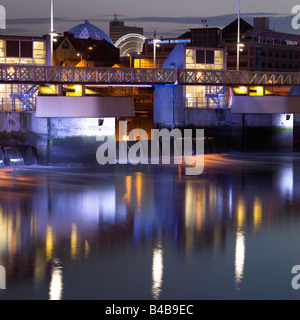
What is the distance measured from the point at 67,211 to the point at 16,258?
7.74 metres

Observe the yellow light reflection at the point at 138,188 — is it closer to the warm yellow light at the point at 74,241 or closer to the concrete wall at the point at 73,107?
the warm yellow light at the point at 74,241

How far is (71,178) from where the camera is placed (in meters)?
36.2

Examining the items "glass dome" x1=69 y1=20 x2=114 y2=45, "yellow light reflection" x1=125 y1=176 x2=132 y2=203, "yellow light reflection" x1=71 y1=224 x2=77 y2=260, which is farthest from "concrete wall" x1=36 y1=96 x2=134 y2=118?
"glass dome" x1=69 y1=20 x2=114 y2=45

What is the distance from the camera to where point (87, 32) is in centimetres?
13025

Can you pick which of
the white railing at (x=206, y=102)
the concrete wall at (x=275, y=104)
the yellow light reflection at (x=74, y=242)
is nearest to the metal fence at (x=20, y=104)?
the white railing at (x=206, y=102)

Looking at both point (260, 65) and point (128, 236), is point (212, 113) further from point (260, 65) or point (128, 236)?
point (260, 65)

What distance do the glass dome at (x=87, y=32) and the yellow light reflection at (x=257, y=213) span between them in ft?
342

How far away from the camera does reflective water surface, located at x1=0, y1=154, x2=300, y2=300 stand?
53.2ft

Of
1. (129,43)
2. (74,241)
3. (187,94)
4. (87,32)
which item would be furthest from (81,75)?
(129,43)

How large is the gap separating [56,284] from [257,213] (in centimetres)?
1185

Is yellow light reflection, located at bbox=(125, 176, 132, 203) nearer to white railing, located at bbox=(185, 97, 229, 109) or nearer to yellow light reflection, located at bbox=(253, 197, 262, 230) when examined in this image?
yellow light reflection, located at bbox=(253, 197, 262, 230)

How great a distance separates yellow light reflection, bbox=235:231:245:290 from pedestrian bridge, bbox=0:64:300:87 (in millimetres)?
25536

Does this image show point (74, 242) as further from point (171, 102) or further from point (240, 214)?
point (171, 102)

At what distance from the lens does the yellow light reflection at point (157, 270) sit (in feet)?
51.8
